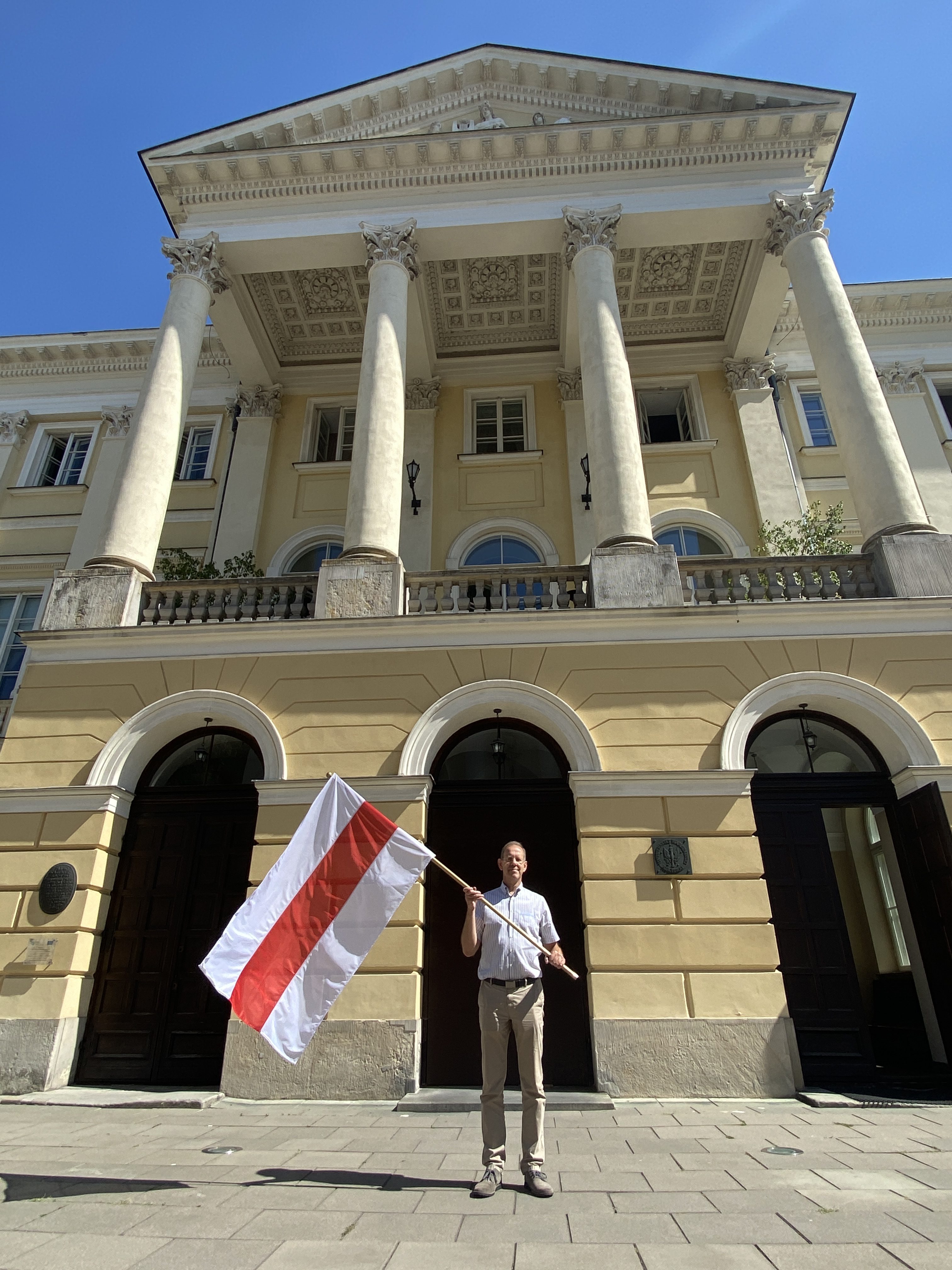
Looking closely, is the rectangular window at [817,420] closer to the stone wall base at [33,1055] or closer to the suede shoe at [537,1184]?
the suede shoe at [537,1184]

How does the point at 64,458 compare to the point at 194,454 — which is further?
the point at 64,458

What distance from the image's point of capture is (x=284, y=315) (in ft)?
55.3

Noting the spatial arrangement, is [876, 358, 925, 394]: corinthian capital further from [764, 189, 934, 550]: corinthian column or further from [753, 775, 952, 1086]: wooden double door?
[753, 775, 952, 1086]: wooden double door

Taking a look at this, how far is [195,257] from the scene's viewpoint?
14.1m

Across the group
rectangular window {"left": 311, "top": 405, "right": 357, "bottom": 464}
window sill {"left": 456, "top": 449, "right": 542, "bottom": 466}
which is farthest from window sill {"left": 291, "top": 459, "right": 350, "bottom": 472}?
window sill {"left": 456, "top": 449, "right": 542, "bottom": 466}

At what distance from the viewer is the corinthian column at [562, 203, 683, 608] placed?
10.2 m

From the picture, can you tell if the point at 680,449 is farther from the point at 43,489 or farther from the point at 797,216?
the point at 43,489

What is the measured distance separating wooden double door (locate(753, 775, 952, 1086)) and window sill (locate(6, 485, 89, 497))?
51.4ft

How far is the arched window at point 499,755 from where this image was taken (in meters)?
9.98

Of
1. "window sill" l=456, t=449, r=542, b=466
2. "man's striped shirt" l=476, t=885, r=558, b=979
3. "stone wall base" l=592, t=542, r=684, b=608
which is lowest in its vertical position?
"man's striped shirt" l=476, t=885, r=558, b=979

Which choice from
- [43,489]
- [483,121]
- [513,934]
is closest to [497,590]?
[513,934]

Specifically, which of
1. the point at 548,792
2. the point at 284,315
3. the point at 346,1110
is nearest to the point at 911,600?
the point at 548,792

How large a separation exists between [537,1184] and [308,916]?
211 centimetres

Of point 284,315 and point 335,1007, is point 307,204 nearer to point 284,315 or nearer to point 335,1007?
point 284,315
